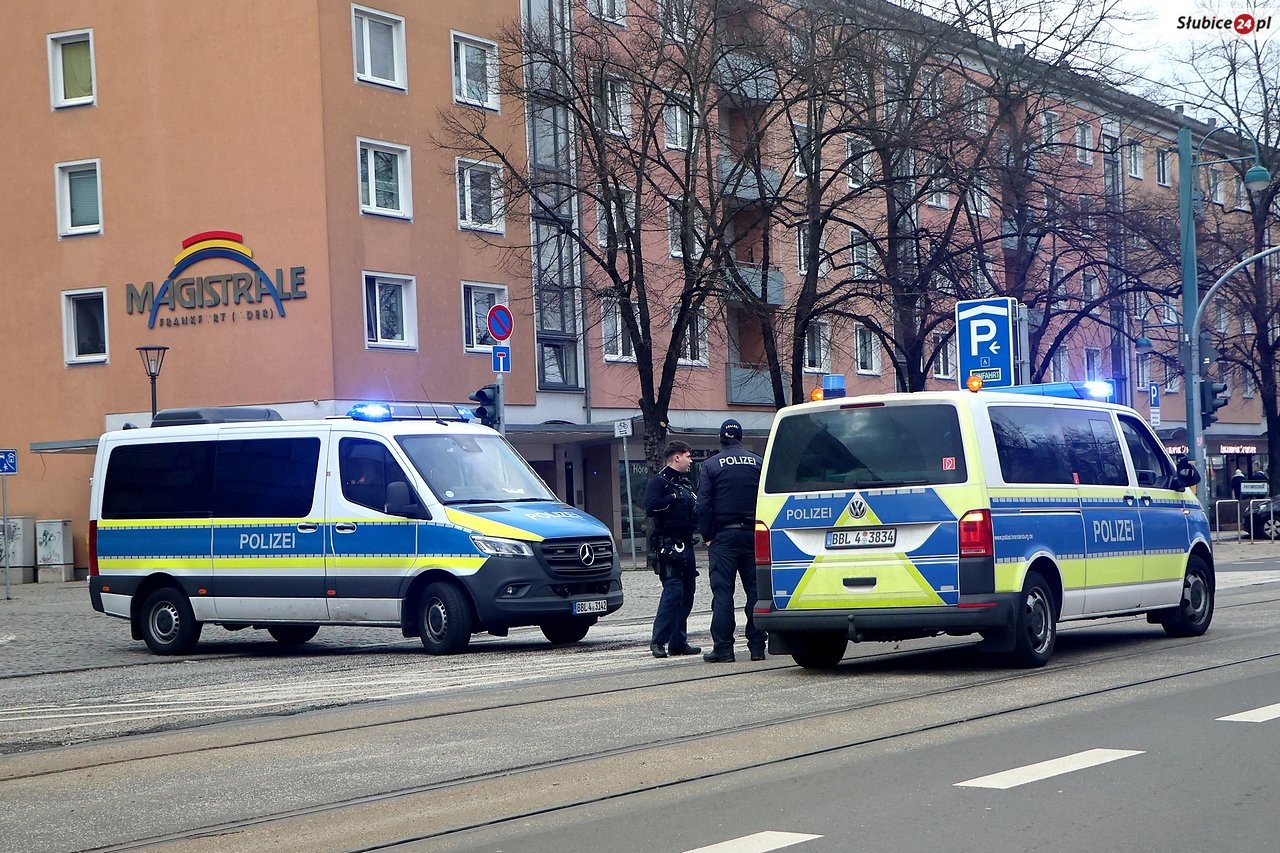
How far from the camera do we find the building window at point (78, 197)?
37.7 m

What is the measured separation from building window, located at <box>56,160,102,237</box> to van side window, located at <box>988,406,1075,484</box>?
95.2ft

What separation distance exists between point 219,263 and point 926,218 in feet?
70.8

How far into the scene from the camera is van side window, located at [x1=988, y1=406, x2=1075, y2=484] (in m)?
12.2

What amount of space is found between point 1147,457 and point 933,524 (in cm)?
342

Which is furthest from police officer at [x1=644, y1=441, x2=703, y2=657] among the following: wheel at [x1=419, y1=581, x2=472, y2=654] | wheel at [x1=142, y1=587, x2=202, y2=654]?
wheel at [x1=142, y1=587, x2=202, y2=654]

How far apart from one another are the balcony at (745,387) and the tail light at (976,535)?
32.3 meters

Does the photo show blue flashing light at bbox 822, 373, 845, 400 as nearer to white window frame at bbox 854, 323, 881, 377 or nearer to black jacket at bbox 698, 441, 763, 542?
black jacket at bbox 698, 441, 763, 542

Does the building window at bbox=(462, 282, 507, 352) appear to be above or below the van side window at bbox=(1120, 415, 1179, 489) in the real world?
above

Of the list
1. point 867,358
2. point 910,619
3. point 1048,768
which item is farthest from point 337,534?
point 867,358

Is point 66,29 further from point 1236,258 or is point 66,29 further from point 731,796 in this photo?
point 731,796

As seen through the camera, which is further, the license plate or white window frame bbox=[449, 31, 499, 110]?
white window frame bbox=[449, 31, 499, 110]

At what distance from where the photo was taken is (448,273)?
3703 cm

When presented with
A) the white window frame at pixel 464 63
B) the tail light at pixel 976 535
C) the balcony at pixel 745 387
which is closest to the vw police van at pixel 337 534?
the tail light at pixel 976 535

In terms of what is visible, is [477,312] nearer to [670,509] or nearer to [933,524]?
[670,509]
